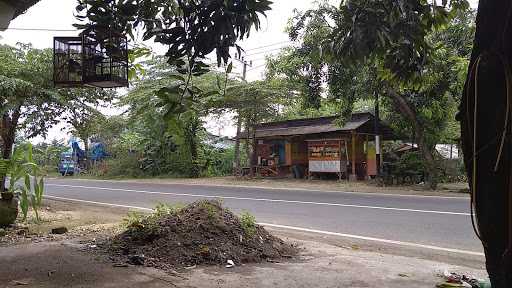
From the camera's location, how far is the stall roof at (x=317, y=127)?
77.7 feet

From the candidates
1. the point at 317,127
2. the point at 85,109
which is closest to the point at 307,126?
the point at 317,127

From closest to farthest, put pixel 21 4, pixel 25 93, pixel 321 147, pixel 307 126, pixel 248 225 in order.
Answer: pixel 21 4 < pixel 248 225 < pixel 25 93 < pixel 321 147 < pixel 307 126

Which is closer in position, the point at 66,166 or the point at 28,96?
the point at 28,96

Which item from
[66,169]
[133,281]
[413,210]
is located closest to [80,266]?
[133,281]

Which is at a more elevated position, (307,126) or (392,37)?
(307,126)

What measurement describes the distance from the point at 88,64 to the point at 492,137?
220 inches

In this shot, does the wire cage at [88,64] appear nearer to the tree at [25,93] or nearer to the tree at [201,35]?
the tree at [201,35]

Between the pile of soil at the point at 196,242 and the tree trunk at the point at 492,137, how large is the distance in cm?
382

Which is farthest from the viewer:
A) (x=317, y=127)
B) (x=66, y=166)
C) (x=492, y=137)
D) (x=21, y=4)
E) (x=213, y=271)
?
(x=66, y=166)

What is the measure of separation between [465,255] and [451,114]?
42.9 ft

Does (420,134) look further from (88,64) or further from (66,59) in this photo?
(88,64)

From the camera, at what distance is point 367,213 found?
1227cm

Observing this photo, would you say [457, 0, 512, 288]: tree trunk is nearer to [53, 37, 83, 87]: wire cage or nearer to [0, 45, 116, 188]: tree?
[53, 37, 83, 87]: wire cage

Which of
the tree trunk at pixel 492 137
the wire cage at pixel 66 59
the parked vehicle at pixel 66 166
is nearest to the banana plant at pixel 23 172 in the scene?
the wire cage at pixel 66 59
